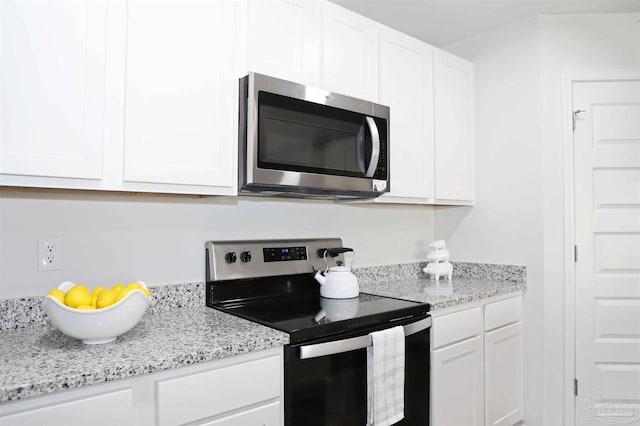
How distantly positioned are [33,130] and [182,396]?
84cm

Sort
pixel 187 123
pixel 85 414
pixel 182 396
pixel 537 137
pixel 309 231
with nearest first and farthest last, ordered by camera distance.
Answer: pixel 85 414 < pixel 182 396 < pixel 187 123 < pixel 309 231 < pixel 537 137

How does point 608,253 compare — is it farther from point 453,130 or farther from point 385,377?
point 385,377

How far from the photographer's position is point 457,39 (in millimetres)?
2803

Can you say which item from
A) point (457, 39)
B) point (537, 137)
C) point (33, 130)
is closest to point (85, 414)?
point (33, 130)

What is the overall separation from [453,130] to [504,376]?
1394 millimetres

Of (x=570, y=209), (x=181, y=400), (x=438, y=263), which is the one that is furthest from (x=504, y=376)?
(x=181, y=400)

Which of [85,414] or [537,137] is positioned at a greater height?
[537,137]

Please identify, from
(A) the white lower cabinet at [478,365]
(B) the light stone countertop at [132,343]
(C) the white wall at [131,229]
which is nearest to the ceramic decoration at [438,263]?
(A) the white lower cabinet at [478,365]

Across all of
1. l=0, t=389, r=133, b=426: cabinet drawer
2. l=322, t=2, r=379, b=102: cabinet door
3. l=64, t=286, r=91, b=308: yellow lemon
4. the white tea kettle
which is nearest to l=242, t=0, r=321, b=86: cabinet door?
l=322, t=2, r=379, b=102: cabinet door

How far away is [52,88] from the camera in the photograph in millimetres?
1254

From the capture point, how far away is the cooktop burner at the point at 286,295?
1575mm

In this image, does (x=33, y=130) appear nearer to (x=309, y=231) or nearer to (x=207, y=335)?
(x=207, y=335)

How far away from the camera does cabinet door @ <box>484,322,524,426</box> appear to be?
2260 mm

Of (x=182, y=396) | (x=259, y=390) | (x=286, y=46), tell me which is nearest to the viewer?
(x=182, y=396)
